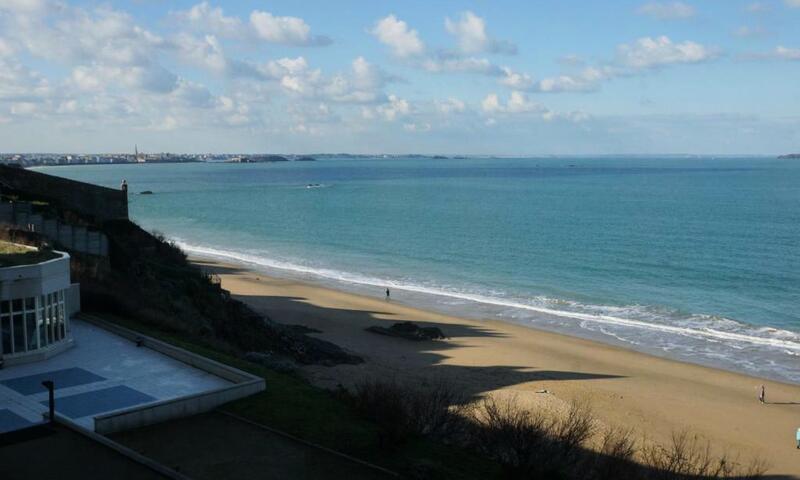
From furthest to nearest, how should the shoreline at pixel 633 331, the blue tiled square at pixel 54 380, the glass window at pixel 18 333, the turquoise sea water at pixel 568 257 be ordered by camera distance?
the turquoise sea water at pixel 568 257 < the shoreline at pixel 633 331 < the glass window at pixel 18 333 < the blue tiled square at pixel 54 380

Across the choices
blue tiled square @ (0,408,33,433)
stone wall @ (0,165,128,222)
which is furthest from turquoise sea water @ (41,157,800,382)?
blue tiled square @ (0,408,33,433)

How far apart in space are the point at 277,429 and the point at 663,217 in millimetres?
78601

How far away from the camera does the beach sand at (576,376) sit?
71.9 feet

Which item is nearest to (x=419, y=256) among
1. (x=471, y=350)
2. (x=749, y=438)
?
(x=471, y=350)

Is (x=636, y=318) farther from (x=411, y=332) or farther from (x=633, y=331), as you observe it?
(x=411, y=332)

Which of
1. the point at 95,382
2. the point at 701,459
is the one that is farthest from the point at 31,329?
the point at 701,459

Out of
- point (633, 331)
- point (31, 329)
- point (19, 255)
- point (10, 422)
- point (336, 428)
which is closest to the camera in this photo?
point (10, 422)

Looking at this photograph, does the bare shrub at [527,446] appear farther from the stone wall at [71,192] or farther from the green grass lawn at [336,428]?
the stone wall at [71,192]

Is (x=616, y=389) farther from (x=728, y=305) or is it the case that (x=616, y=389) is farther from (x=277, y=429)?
(x=728, y=305)

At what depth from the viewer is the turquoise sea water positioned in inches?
1404

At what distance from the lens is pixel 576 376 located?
26.9 meters

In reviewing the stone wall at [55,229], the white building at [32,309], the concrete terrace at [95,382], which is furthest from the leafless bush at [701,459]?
the stone wall at [55,229]

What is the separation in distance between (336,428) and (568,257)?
1742 inches

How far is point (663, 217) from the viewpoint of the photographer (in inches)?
3378
